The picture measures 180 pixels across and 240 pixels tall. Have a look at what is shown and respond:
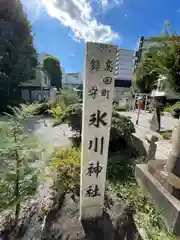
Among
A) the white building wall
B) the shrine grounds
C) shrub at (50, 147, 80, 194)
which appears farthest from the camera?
the white building wall

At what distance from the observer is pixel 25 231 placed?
1599 millimetres

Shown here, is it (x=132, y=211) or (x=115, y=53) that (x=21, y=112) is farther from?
(x=132, y=211)

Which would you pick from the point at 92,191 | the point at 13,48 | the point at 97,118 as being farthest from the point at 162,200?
the point at 13,48

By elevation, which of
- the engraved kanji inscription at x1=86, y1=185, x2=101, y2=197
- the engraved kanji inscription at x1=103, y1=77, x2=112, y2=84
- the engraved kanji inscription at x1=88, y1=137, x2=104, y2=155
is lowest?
the engraved kanji inscription at x1=86, y1=185, x2=101, y2=197

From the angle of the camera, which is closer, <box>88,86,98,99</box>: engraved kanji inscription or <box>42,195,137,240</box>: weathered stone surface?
<box>88,86,98,99</box>: engraved kanji inscription

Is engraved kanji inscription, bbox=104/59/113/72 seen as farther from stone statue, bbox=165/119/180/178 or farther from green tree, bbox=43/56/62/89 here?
green tree, bbox=43/56/62/89

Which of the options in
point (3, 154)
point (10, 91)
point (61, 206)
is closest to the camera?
point (3, 154)

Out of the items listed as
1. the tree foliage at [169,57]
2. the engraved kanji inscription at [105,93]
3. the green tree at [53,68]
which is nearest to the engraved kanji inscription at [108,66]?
the engraved kanji inscription at [105,93]

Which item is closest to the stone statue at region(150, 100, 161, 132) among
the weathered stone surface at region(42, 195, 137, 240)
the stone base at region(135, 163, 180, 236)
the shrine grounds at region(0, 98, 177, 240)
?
the shrine grounds at region(0, 98, 177, 240)

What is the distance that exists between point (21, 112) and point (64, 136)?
394 centimetres

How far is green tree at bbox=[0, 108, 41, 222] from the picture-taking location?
4.81ft

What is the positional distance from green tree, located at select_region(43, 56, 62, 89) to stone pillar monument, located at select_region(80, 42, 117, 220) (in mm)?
25351

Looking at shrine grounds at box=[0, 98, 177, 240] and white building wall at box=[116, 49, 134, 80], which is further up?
white building wall at box=[116, 49, 134, 80]

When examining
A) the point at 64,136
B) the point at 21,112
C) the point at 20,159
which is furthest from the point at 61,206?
the point at 64,136
